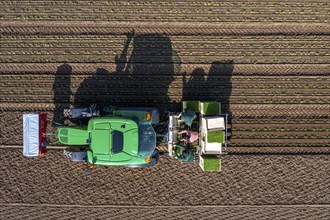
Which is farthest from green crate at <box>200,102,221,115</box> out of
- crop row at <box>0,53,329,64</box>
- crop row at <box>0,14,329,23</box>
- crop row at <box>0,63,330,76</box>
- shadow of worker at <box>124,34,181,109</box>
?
crop row at <box>0,14,329,23</box>

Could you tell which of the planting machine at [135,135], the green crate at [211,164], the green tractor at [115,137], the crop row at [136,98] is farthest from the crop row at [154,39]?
the green crate at [211,164]

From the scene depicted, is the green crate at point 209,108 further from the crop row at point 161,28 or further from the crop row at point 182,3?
the crop row at point 182,3

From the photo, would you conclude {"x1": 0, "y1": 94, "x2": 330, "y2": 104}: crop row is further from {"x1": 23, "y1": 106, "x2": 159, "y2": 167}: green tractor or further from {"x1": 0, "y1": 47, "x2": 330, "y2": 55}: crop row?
{"x1": 0, "y1": 47, "x2": 330, "y2": 55}: crop row

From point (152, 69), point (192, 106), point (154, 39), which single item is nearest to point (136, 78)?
point (152, 69)

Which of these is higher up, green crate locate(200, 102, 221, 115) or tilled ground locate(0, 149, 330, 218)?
green crate locate(200, 102, 221, 115)

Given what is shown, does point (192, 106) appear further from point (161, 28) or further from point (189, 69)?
point (161, 28)
